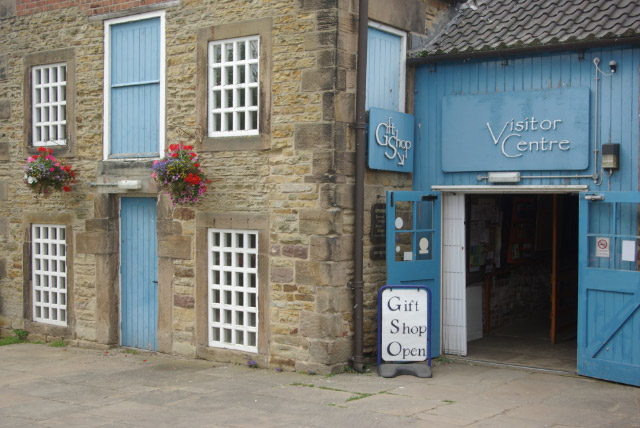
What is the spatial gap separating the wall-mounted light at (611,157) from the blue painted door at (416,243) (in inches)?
88.9

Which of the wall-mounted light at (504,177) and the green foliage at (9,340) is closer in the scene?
the wall-mounted light at (504,177)

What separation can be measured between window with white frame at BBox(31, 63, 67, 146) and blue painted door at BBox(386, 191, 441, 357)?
5.60 meters

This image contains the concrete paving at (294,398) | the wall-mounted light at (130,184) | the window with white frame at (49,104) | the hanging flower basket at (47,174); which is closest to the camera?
the concrete paving at (294,398)

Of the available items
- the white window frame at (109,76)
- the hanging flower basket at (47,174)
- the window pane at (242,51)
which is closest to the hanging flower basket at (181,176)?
the white window frame at (109,76)

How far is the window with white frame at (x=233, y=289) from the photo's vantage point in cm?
1032

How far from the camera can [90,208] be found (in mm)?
11945

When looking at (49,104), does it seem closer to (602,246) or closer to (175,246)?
(175,246)

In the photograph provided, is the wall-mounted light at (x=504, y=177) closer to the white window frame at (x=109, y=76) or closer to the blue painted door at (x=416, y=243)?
the blue painted door at (x=416, y=243)

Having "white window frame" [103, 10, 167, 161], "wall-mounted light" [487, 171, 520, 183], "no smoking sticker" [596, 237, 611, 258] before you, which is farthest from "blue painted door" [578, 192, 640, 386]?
"white window frame" [103, 10, 167, 161]

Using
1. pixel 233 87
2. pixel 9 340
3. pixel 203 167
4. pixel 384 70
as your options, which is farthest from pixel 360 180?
pixel 9 340

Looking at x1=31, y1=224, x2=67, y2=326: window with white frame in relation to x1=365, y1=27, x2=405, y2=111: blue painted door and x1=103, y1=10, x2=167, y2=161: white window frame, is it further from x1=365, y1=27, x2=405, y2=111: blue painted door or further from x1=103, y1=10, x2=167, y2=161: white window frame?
x1=365, y1=27, x2=405, y2=111: blue painted door

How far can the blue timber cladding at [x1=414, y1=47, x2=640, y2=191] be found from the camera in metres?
9.02

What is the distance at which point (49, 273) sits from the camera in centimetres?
1253

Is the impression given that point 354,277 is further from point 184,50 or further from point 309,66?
point 184,50
